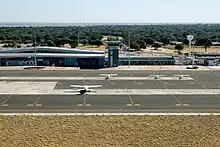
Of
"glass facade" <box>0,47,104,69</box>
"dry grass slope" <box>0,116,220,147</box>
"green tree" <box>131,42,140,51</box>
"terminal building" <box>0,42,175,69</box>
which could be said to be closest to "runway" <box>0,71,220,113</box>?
"dry grass slope" <box>0,116,220,147</box>

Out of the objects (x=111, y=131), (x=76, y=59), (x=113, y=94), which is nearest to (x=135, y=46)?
(x=76, y=59)

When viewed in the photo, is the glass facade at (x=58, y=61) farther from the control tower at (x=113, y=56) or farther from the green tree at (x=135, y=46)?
the green tree at (x=135, y=46)

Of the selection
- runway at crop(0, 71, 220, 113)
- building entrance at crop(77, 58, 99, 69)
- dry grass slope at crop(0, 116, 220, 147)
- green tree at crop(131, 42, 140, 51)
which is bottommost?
dry grass slope at crop(0, 116, 220, 147)

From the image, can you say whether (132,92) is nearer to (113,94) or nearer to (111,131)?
(113,94)

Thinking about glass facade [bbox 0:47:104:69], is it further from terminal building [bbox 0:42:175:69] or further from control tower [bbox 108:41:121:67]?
control tower [bbox 108:41:121:67]

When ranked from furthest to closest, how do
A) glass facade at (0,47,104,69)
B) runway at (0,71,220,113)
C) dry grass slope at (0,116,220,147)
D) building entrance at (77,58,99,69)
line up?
glass facade at (0,47,104,69) → building entrance at (77,58,99,69) → runway at (0,71,220,113) → dry grass slope at (0,116,220,147)

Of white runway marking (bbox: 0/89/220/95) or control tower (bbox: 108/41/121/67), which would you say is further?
control tower (bbox: 108/41/121/67)
